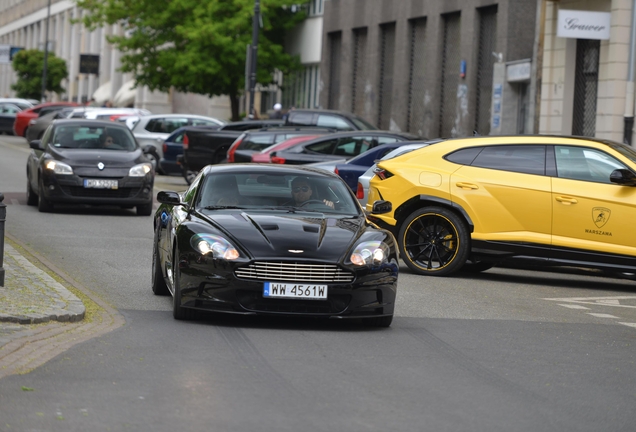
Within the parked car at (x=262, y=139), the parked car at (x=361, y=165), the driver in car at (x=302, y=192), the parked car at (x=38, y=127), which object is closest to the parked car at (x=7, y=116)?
the parked car at (x=38, y=127)

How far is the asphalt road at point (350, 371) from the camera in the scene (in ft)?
22.2

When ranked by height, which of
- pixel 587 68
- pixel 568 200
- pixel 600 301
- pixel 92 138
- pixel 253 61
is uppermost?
pixel 253 61

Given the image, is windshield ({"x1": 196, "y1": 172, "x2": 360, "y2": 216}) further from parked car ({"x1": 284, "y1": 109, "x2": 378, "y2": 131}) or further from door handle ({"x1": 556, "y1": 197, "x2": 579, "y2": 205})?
parked car ({"x1": 284, "y1": 109, "x2": 378, "y2": 131})

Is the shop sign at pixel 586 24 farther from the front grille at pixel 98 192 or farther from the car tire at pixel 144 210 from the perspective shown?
the front grille at pixel 98 192

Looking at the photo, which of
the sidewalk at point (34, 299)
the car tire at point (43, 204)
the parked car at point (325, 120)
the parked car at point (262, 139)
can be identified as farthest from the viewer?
the parked car at point (325, 120)

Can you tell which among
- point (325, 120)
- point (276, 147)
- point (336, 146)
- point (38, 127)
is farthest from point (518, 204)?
point (38, 127)

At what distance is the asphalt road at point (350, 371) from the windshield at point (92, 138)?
8717mm

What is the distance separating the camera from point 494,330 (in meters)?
10.6

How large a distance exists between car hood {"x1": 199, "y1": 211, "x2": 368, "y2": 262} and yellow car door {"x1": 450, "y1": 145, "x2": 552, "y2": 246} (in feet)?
13.1

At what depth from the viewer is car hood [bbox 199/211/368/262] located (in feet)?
32.0

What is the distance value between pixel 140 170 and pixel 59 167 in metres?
1.28

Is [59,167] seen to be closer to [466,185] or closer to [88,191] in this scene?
[88,191]

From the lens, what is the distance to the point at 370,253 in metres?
10.0

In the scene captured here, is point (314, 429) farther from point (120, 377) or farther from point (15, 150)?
point (15, 150)
